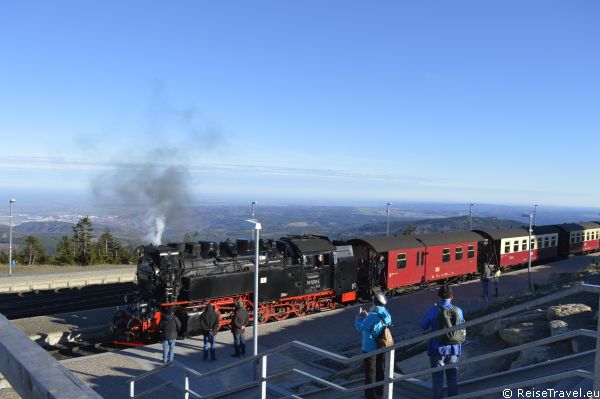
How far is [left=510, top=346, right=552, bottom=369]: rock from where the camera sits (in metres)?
7.95

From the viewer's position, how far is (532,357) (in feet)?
26.5

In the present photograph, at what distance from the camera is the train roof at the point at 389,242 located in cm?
2216

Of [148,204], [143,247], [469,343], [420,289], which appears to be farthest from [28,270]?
[469,343]

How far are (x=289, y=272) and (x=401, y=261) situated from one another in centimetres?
687

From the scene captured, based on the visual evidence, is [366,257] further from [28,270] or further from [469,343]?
[28,270]

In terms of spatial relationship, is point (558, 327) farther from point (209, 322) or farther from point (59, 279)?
point (59, 279)

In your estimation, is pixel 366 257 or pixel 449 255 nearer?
pixel 366 257

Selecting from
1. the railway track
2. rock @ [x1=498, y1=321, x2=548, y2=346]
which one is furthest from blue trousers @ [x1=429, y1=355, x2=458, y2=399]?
the railway track

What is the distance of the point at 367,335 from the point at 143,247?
39.5ft

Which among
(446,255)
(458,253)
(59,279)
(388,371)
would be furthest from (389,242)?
(59,279)

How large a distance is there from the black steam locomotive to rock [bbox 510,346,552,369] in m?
9.98

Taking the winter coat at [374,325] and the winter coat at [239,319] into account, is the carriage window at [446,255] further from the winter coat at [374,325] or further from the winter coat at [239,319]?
the winter coat at [374,325]

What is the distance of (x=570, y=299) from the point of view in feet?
39.4

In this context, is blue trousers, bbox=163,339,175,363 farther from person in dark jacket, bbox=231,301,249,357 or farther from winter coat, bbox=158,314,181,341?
person in dark jacket, bbox=231,301,249,357
